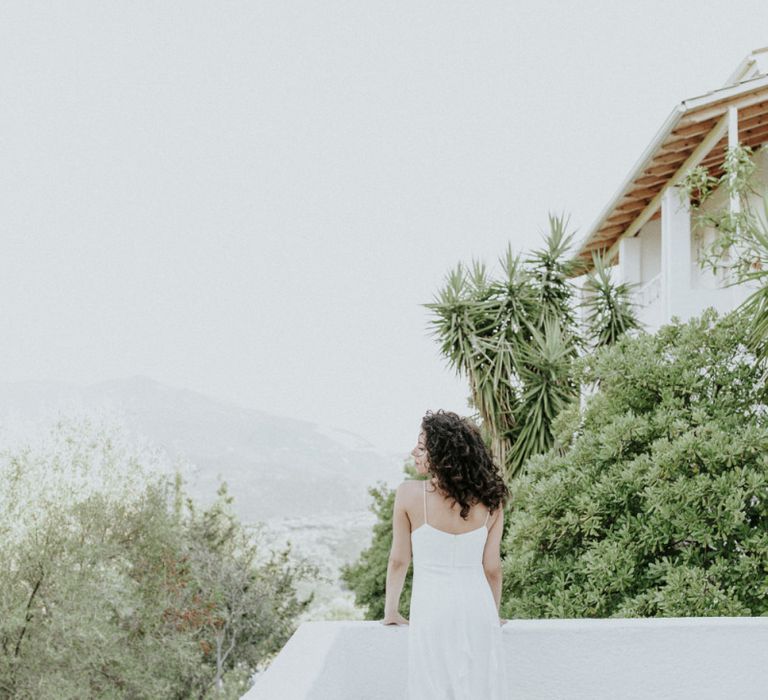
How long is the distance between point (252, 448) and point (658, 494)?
5363 centimetres

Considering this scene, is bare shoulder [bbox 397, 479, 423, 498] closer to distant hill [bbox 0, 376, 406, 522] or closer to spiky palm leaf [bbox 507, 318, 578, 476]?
spiky palm leaf [bbox 507, 318, 578, 476]

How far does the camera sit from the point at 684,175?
1065 centimetres

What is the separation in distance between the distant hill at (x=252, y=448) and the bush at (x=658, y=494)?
4425 centimetres

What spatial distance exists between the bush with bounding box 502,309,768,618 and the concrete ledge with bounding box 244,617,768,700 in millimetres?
1350

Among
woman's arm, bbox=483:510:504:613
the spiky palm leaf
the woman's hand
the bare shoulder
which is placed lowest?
the woman's hand

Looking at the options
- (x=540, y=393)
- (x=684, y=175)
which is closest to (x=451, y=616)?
(x=684, y=175)

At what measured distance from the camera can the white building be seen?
32.5 feet

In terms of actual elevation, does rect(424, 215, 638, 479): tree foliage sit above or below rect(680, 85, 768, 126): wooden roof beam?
below

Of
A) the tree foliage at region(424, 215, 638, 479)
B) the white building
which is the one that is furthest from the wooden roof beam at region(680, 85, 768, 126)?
the tree foliage at region(424, 215, 638, 479)

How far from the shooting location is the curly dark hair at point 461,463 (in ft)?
10.9

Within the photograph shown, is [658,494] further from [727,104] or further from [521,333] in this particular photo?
[521,333]

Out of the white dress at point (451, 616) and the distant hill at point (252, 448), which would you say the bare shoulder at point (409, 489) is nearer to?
the white dress at point (451, 616)

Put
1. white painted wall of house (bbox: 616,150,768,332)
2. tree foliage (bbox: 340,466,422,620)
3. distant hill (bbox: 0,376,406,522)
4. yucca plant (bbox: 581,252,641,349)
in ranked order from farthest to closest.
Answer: distant hill (bbox: 0,376,406,522) → tree foliage (bbox: 340,466,422,620) → yucca plant (bbox: 581,252,641,349) → white painted wall of house (bbox: 616,150,768,332)

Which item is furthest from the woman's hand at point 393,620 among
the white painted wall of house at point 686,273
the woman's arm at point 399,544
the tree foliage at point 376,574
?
the tree foliage at point 376,574
